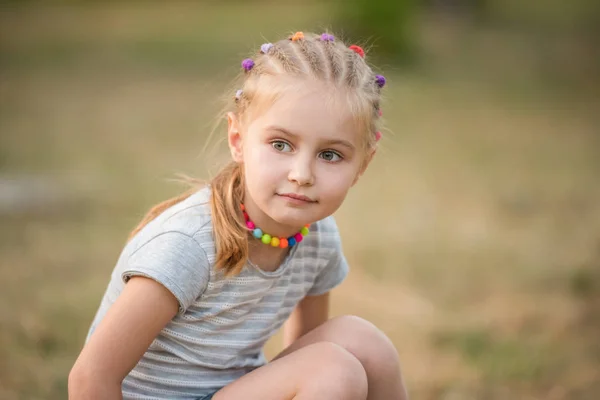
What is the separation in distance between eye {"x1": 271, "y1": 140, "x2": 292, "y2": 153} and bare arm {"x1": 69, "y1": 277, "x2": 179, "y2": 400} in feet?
1.32

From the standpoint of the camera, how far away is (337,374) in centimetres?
182

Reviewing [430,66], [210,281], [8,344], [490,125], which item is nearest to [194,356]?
[210,281]

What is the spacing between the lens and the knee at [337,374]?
5.91 feet

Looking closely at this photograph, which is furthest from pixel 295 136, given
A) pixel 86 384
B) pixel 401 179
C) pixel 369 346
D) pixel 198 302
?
pixel 401 179

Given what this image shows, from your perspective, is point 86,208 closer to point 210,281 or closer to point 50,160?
point 50,160

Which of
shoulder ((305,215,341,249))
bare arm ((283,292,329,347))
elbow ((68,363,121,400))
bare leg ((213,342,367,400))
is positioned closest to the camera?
elbow ((68,363,121,400))

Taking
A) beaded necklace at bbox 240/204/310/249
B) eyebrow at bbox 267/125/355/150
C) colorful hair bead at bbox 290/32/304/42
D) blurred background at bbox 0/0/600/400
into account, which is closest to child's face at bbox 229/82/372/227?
eyebrow at bbox 267/125/355/150

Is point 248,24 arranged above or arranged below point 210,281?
above

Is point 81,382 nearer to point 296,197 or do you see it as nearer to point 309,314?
point 296,197

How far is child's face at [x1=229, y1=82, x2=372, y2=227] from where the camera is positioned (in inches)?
72.1

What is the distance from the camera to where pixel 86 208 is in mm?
4754

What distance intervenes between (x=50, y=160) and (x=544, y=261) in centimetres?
336

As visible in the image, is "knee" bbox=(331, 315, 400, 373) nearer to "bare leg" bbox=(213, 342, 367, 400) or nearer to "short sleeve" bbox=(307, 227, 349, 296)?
"bare leg" bbox=(213, 342, 367, 400)

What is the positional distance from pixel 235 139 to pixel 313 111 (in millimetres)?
275
